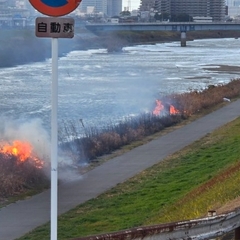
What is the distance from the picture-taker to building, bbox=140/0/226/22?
166500 mm

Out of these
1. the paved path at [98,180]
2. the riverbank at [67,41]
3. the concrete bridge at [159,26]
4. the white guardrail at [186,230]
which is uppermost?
the white guardrail at [186,230]

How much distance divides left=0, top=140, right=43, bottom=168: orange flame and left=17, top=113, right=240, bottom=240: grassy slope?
249cm

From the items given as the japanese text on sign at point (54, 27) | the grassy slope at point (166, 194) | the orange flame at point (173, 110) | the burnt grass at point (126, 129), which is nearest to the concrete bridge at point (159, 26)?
the burnt grass at point (126, 129)

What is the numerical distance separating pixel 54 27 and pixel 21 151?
13.7 metres

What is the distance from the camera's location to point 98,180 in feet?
55.3

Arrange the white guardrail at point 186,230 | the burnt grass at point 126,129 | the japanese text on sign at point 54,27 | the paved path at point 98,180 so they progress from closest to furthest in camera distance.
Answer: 1. the japanese text on sign at point 54,27
2. the white guardrail at point 186,230
3. the paved path at point 98,180
4. the burnt grass at point 126,129

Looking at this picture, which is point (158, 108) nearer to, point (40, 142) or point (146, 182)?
point (40, 142)

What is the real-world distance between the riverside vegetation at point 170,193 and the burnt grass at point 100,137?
1168mm

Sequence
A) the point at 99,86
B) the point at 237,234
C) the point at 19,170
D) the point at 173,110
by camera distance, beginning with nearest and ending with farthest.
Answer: the point at 237,234, the point at 19,170, the point at 173,110, the point at 99,86

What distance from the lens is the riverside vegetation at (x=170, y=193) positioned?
33.9ft

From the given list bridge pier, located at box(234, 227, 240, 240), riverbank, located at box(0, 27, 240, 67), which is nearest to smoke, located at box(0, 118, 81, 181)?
bridge pier, located at box(234, 227, 240, 240)

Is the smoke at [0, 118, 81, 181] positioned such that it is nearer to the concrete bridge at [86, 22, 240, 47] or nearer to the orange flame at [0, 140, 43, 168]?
the orange flame at [0, 140, 43, 168]

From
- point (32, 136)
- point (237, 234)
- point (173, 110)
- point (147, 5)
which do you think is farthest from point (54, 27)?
point (147, 5)

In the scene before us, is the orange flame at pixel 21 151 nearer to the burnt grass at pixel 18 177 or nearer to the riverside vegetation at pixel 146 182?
the burnt grass at pixel 18 177
